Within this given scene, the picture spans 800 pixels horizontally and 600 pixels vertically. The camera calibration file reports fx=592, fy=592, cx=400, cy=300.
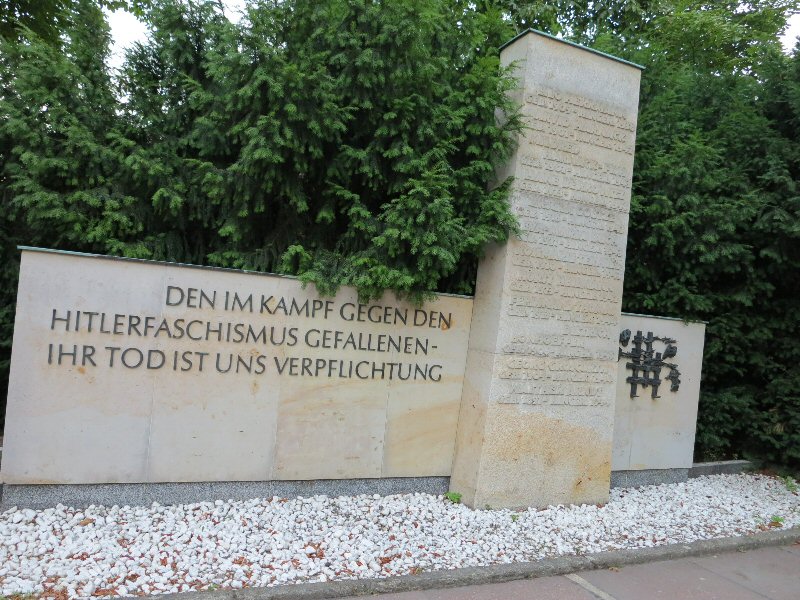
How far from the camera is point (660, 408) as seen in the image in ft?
21.5

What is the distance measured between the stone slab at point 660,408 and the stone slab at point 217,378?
2062mm

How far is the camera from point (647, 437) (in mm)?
6508

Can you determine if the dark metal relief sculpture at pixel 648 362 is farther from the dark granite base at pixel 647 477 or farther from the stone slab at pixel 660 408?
the dark granite base at pixel 647 477

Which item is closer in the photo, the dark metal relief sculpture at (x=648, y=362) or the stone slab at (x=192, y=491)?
the stone slab at (x=192, y=491)

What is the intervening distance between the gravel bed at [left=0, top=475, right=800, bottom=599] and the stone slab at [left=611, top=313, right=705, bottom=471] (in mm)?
721

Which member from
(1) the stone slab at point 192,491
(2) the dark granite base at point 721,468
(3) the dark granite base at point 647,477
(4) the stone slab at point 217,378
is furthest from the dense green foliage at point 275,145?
(2) the dark granite base at point 721,468

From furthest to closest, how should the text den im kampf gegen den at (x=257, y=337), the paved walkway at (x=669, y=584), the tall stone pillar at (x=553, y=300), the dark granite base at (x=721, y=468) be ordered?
the dark granite base at (x=721, y=468)
the tall stone pillar at (x=553, y=300)
the text den im kampf gegen den at (x=257, y=337)
the paved walkway at (x=669, y=584)

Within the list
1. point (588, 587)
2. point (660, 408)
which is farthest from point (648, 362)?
point (588, 587)

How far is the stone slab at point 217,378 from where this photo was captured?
424 cm

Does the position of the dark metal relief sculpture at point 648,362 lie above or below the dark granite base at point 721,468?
above

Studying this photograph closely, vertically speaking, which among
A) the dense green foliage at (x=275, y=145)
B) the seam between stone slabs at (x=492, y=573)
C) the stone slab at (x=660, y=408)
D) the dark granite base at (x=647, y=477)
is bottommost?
the seam between stone slabs at (x=492, y=573)

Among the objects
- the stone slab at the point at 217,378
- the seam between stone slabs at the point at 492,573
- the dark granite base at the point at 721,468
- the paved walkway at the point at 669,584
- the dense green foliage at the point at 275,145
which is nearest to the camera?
the seam between stone slabs at the point at 492,573

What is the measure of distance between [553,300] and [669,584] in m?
2.44

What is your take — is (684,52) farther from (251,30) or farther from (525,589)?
(525,589)
